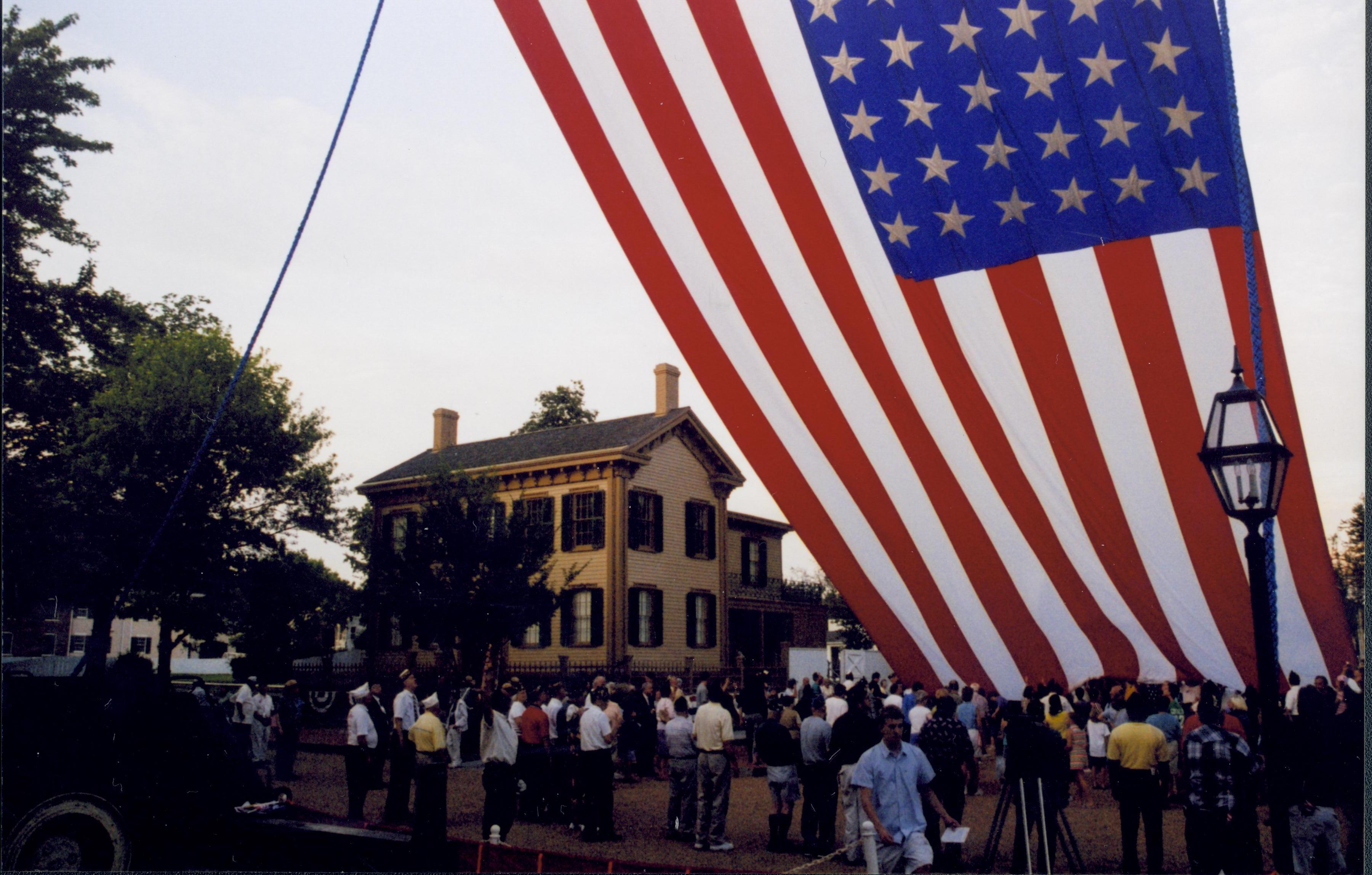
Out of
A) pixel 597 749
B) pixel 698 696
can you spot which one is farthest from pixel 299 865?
pixel 698 696

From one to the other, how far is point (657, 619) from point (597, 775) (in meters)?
20.0

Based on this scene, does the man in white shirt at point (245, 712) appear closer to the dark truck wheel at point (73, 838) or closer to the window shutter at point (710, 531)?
the dark truck wheel at point (73, 838)

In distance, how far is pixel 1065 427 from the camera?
700 centimetres

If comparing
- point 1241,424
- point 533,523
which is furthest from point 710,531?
point 1241,424

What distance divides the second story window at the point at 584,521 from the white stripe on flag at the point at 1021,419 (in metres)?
23.9

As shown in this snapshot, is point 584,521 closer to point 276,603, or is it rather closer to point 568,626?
point 568,626

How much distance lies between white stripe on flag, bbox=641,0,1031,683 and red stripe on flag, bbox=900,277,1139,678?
0.56 meters

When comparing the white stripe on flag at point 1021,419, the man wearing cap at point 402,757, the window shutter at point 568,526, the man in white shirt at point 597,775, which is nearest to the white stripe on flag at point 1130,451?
the white stripe on flag at point 1021,419

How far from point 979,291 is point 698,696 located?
13483 mm

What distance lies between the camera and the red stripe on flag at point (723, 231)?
784 cm

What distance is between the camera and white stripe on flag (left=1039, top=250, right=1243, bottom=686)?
258 inches

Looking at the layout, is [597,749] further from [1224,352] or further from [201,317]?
[201,317]

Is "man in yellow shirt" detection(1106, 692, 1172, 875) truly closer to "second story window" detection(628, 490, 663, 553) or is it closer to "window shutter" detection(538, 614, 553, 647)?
"second story window" detection(628, 490, 663, 553)

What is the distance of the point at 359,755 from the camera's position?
12.6 m
